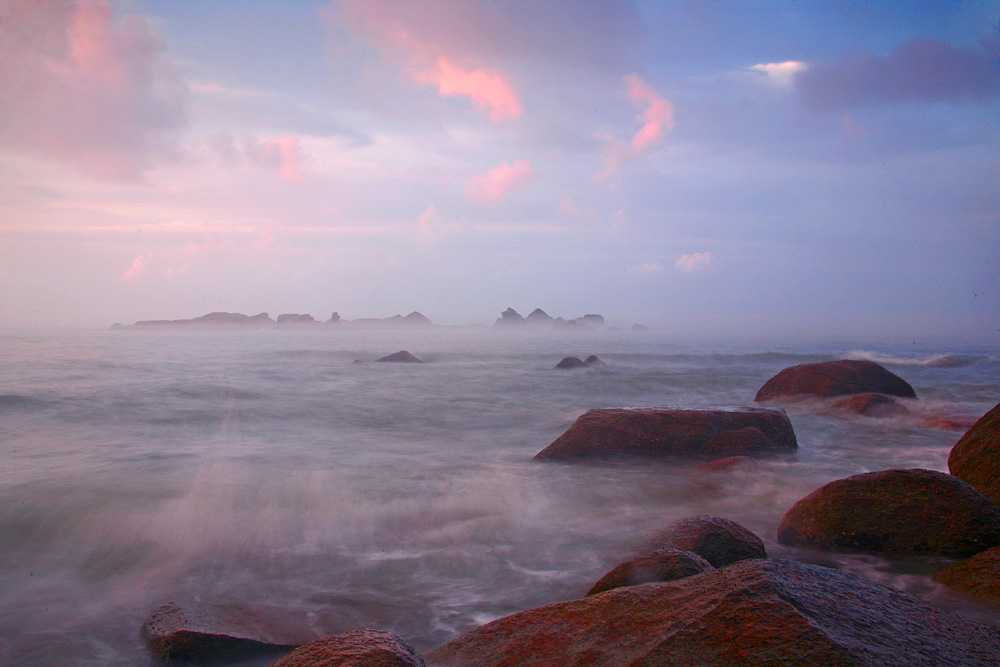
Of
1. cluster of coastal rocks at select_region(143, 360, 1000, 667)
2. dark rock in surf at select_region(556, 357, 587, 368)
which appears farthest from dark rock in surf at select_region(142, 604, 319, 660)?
dark rock in surf at select_region(556, 357, 587, 368)

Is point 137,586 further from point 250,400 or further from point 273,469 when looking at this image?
point 250,400

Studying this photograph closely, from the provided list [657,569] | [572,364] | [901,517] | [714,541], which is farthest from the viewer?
[572,364]

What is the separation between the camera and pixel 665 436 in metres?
9.32

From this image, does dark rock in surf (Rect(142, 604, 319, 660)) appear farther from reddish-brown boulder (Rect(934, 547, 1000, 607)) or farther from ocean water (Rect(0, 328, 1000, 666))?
reddish-brown boulder (Rect(934, 547, 1000, 607))

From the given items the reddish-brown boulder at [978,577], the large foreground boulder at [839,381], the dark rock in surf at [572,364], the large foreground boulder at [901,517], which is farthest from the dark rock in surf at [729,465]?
the dark rock in surf at [572,364]

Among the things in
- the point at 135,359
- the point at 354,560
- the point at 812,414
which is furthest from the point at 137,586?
the point at 135,359

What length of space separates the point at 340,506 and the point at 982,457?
7.21m

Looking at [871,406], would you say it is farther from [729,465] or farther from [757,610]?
[757,610]

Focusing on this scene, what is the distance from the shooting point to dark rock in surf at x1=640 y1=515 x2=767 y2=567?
14.8ft

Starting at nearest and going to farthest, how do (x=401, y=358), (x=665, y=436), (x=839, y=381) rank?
1. (x=665, y=436)
2. (x=839, y=381)
3. (x=401, y=358)

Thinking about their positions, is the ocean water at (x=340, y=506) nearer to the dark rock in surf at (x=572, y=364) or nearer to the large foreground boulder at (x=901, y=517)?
the large foreground boulder at (x=901, y=517)

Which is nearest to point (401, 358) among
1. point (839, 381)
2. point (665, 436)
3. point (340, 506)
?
point (839, 381)

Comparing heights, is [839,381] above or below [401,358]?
above

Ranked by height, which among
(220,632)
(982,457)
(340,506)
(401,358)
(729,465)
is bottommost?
(340,506)
